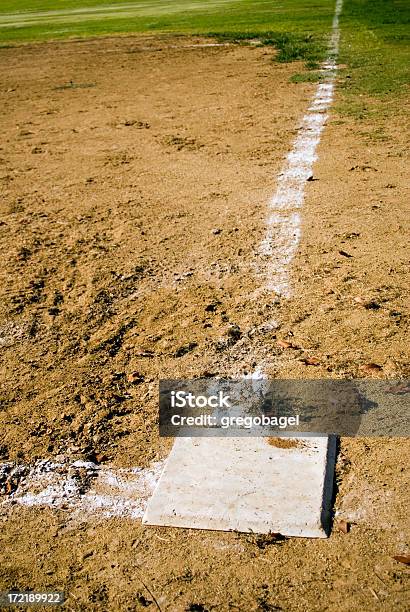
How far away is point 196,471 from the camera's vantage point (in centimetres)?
284

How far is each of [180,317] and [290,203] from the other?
2005 mm

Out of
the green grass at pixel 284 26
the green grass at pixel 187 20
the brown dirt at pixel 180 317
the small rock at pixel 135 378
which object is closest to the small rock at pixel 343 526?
the brown dirt at pixel 180 317

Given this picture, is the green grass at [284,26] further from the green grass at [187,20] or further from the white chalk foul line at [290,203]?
the white chalk foul line at [290,203]

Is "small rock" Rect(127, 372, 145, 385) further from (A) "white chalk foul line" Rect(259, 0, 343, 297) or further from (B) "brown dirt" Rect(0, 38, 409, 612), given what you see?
(A) "white chalk foul line" Rect(259, 0, 343, 297)

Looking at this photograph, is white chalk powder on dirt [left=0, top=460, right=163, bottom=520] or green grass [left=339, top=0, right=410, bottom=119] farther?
green grass [left=339, top=0, right=410, bottom=119]

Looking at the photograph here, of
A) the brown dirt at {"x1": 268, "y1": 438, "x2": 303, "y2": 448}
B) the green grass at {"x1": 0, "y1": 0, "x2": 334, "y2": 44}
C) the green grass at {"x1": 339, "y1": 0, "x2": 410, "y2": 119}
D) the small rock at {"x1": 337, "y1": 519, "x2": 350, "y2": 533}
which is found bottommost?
the green grass at {"x1": 0, "y1": 0, "x2": 334, "y2": 44}

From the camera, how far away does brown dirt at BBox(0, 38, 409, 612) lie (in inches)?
94.3

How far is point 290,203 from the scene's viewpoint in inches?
221

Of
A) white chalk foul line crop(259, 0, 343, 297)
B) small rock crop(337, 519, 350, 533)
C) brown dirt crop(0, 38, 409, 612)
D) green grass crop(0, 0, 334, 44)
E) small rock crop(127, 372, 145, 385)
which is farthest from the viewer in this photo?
green grass crop(0, 0, 334, 44)

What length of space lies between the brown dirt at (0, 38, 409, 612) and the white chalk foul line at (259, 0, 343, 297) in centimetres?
10

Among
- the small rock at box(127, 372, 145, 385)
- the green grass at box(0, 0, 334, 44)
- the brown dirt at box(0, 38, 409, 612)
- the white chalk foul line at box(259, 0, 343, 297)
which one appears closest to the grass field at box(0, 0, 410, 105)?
the green grass at box(0, 0, 334, 44)

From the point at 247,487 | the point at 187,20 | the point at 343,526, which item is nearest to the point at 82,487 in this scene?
the point at 247,487

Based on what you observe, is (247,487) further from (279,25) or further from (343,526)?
(279,25)

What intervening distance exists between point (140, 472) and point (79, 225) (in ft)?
9.96
